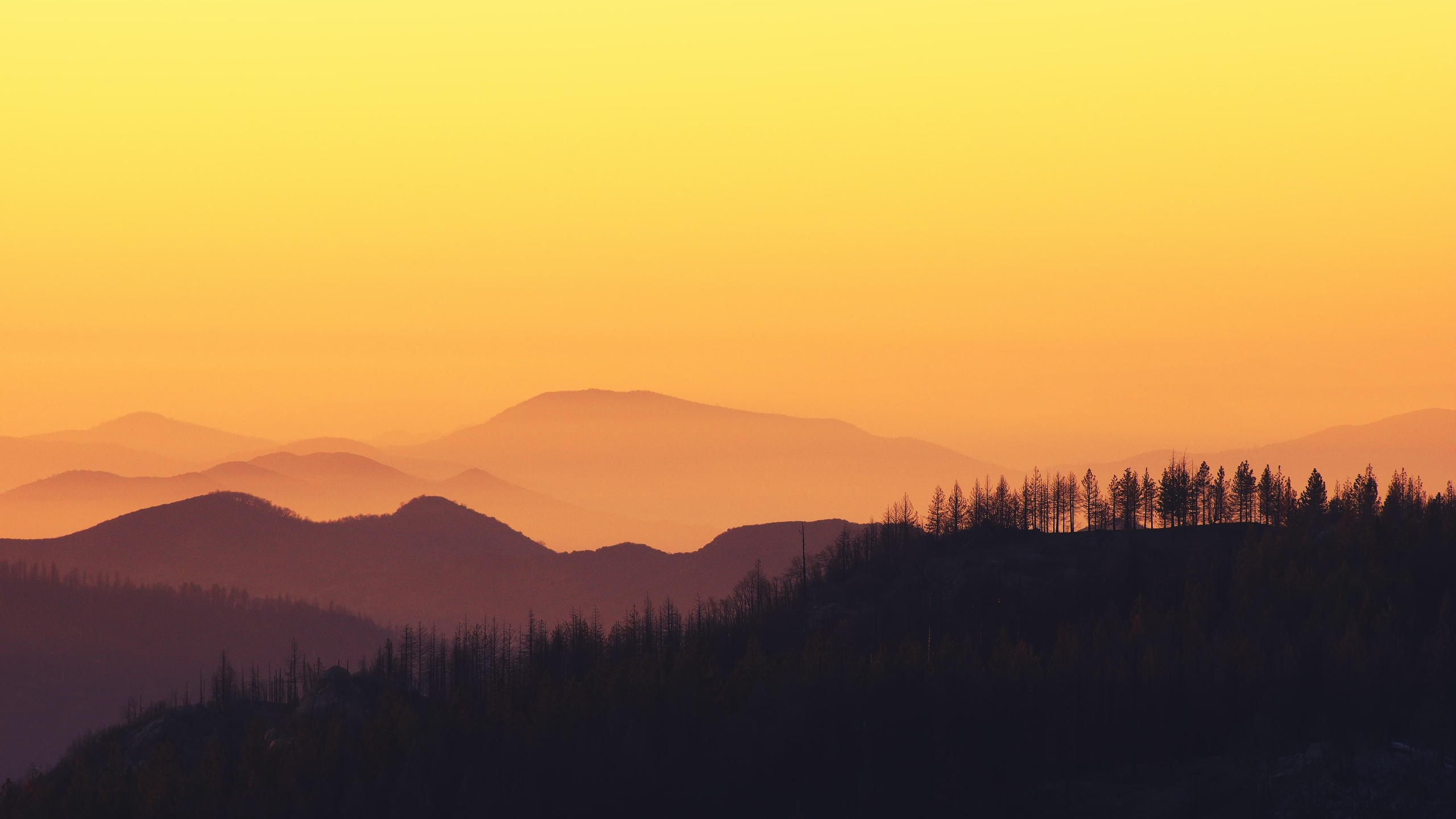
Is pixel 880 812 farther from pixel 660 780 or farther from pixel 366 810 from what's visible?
pixel 366 810

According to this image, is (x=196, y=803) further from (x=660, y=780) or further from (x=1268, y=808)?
(x=1268, y=808)

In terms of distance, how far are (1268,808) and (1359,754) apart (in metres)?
17.2

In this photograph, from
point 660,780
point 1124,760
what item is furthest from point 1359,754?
point 660,780

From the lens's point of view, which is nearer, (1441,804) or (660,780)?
(1441,804)

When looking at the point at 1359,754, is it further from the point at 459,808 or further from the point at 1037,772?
the point at 459,808

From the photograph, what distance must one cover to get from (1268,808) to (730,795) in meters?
65.0

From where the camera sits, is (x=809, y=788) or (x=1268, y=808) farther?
(x=809, y=788)

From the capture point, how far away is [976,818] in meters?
184

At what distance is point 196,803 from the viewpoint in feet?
651

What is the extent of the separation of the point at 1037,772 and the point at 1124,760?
12.9 m

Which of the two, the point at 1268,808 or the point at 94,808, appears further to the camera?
the point at 94,808

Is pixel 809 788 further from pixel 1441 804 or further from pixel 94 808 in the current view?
pixel 94 808

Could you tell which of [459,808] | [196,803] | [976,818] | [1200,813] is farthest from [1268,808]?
[196,803]

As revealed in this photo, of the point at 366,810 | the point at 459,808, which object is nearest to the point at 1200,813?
the point at 459,808
